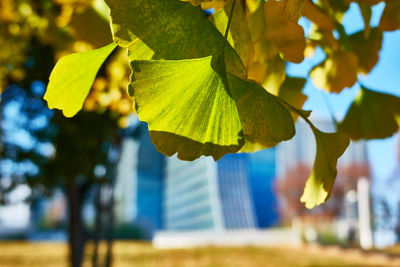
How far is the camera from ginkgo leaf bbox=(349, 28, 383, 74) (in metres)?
0.37

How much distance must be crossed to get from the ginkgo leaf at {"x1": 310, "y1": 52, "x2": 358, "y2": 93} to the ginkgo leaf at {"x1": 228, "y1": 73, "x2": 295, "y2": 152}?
0.49ft

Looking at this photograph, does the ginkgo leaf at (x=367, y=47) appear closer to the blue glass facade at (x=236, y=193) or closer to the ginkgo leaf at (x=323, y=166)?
the ginkgo leaf at (x=323, y=166)

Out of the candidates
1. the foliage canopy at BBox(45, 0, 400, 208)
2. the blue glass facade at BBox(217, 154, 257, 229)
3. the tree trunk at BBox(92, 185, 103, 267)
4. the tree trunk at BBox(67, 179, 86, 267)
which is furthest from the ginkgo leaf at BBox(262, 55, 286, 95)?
the blue glass facade at BBox(217, 154, 257, 229)

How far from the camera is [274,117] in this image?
0.21 meters

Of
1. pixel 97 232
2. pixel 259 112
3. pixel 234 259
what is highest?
pixel 259 112

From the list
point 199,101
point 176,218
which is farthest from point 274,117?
point 176,218

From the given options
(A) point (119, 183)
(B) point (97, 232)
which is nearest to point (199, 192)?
(A) point (119, 183)

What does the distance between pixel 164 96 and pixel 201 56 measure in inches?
1.2

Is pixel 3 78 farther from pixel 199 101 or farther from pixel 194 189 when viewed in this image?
pixel 194 189

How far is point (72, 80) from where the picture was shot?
22 centimetres

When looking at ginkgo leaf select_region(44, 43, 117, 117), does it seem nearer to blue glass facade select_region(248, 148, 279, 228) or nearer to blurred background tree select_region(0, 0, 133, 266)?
blurred background tree select_region(0, 0, 133, 266)

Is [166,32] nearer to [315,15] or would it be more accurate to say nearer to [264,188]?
[315,15]

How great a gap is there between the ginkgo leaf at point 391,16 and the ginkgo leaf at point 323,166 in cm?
13

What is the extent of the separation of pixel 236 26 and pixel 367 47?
21cm
